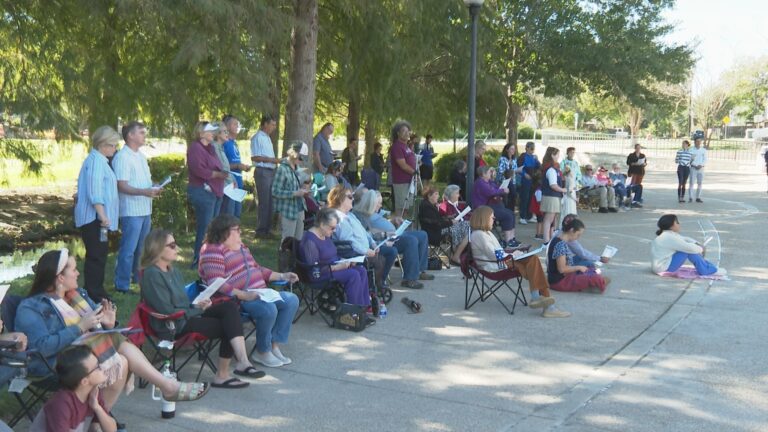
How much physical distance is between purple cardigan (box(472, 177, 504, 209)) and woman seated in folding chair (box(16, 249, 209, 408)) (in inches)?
301

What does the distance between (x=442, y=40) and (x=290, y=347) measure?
35.6 ft

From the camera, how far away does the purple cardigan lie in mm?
12555

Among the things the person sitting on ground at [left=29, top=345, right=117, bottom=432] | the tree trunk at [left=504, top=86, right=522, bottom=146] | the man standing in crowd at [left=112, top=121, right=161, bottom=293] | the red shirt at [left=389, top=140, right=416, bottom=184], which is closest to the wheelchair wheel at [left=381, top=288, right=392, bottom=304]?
the man standing in crowd at [left=112, top=121, right=161, bottom=293]

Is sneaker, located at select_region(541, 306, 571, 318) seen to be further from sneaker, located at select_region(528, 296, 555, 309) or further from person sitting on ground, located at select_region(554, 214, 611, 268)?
person sitting on ground, located at select_region(554, 214, 611, 268)

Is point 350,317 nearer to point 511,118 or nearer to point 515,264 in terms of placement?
point 515,264

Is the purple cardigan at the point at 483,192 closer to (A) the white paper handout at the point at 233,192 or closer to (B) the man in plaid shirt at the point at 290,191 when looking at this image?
(B) the man in plaid shirt at the point at 290,191

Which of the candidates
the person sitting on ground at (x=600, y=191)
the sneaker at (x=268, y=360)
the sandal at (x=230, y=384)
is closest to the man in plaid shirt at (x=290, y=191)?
the sneaker at (x=268, y=360)

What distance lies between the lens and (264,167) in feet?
39.6

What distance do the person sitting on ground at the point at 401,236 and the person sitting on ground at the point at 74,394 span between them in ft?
17.8

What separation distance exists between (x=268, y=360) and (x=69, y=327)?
185cm

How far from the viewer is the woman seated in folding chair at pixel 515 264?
856 cm

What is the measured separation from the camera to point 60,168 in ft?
93.1

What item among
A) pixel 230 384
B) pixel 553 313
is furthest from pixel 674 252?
pixel 230 384

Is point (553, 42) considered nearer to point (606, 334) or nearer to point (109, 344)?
point (606, 334)
